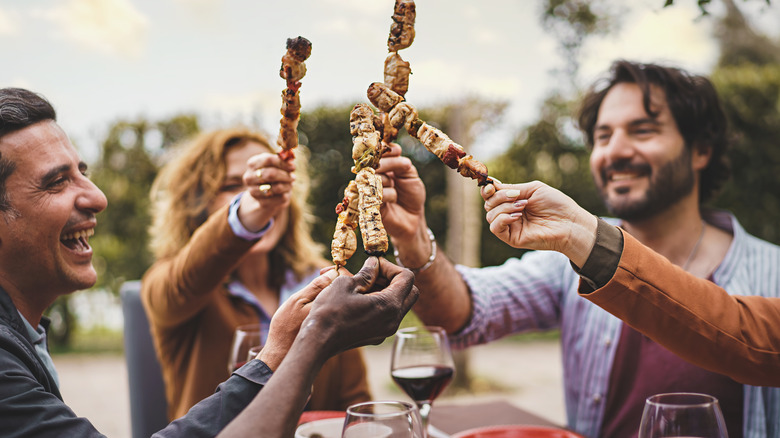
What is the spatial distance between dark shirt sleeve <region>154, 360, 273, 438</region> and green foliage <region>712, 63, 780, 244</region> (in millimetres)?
8935

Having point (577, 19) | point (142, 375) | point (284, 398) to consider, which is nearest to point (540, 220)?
point (284, 398)

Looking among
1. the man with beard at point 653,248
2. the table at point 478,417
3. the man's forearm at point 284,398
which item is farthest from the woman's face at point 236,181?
the man's forearm at point 284,398

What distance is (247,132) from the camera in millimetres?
3578

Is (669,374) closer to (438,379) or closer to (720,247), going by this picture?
(720,247)

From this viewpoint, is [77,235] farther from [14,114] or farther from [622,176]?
[622,176]

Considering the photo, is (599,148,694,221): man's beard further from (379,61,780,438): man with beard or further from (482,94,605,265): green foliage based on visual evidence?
(482,94,605,265): green foliage

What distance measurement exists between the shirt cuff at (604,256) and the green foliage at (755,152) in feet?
26.2

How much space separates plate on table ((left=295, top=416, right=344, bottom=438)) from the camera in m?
1.91

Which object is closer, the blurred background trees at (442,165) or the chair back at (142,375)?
the chair back at (142,375)

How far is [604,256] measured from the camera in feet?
6.02

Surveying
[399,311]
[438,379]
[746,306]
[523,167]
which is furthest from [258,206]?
[523,167]

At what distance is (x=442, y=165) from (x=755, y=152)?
4.59 m

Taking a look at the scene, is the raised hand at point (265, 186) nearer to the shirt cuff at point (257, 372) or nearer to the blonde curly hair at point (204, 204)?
the blonde curly hair at point (204, 204)

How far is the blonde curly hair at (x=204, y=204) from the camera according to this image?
11.4 ft
